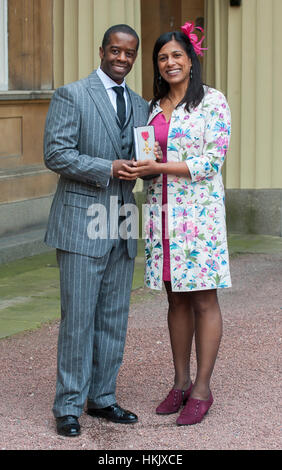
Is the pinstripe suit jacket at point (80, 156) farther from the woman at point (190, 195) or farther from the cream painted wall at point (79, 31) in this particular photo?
the cream painted wall at point (79, 31)

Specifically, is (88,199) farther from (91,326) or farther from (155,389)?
(155,389)

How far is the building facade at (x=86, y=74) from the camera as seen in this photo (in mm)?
9500

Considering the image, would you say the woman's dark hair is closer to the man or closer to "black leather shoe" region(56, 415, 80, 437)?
the man

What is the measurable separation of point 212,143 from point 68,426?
4.94 feet

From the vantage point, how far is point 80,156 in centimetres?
425

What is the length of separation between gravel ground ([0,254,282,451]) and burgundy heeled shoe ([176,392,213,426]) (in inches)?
1.4

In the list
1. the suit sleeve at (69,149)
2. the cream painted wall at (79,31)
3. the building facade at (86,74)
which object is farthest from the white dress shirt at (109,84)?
the cream painted wall at (79,31)

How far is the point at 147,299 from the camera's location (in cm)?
758

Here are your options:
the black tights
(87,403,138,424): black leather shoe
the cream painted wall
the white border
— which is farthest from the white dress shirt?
the cream painted wall

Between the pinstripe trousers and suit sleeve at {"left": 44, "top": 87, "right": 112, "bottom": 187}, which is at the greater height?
suit sleeve at {"left": 44, "top": 87, "right": 112, "bottom": 187}

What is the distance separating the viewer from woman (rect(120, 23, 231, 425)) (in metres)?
4.41

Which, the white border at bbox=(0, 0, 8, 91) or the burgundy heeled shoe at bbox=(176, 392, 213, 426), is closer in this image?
the burgundy heeled shoe at bbox=(176, 392, 213, 426)

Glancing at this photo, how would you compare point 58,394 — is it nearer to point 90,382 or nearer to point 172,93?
point 90,382

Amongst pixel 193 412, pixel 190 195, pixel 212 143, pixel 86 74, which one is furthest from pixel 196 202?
pixel 86 74
